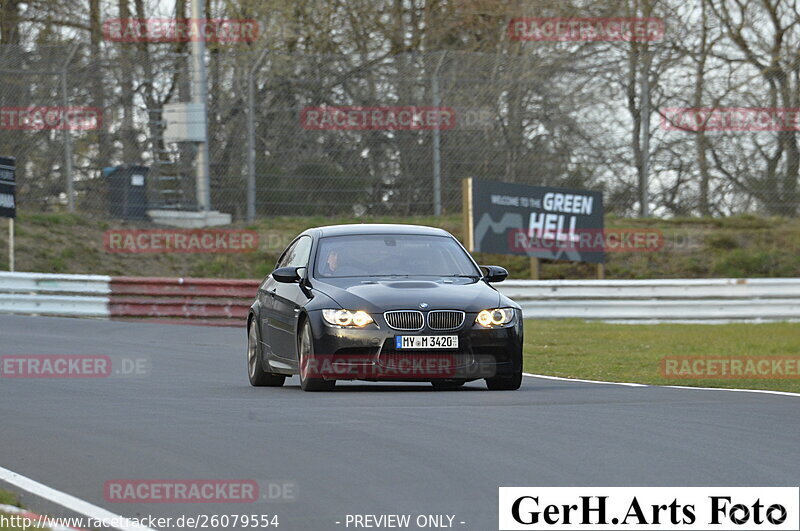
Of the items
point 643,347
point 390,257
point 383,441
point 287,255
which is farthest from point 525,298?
point 383,441

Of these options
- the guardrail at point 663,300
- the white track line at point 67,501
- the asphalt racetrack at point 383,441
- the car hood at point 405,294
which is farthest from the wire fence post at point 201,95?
the white track line at point 67,501

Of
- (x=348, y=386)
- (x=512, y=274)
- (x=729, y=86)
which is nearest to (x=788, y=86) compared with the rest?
(x=729, y=86)

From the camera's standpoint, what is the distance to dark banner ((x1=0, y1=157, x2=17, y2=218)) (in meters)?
25.2

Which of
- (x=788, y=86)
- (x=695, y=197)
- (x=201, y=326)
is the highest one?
(x=788, y=86)

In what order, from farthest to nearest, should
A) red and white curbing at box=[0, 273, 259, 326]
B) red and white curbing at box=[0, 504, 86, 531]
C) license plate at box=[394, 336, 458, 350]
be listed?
red and white curbing at box=[0, 273, 259, 326] → license plate at box=[394, 336, 458, 350] → red and white curbing at box=[0, 504, 86, 531]

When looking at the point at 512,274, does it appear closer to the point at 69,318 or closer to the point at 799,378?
the point at 69,318

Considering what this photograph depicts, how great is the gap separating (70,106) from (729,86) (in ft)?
38.7

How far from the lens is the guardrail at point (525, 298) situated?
23609mm

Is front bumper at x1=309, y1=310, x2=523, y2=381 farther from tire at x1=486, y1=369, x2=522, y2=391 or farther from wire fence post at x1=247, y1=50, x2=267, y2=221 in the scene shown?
wire fence post at x1=247, y1=50, x2=267, y2=221

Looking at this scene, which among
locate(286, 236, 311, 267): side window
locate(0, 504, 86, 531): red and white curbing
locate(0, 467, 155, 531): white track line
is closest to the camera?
locate(0, 504, 86, 531): red and white curbing

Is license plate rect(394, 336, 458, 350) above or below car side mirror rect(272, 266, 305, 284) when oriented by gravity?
below

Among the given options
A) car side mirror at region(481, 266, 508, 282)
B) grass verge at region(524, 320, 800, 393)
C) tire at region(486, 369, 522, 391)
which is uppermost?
car side mirror at region(481, 266, 508, 282)

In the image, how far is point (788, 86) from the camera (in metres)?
27.6

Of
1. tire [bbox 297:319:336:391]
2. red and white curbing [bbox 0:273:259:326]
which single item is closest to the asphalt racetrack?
tire [bbox 297:319:336:391]
